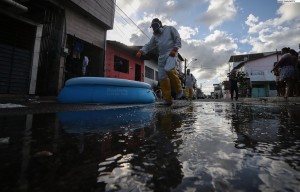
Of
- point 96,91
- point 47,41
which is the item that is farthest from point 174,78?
point 47,41

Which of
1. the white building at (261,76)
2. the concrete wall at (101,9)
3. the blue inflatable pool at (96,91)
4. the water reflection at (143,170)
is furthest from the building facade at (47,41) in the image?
the white building at (261,76)

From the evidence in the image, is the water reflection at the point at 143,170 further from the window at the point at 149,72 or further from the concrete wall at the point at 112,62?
the window at the point at 149,72

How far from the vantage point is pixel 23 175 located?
1.64 feet

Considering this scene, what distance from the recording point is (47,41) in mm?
9617

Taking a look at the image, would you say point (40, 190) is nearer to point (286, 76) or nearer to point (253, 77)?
point (286, 76)

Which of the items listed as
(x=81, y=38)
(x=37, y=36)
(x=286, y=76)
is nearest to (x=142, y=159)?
(x=286, y=76)

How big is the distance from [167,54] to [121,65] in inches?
484

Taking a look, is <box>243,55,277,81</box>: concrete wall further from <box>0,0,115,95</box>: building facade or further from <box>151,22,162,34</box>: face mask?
<box>151,22,162,34</box>: face mask

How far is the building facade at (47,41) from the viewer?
7.91 metres

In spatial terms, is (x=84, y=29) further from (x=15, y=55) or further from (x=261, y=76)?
(x=261, y=76)

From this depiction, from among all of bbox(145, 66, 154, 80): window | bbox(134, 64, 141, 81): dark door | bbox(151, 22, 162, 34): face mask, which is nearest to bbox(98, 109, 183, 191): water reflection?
bbox(151, 22, 162, 34): face mask

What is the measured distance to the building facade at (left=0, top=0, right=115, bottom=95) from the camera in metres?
7.91

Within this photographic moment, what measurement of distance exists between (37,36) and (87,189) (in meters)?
9.82

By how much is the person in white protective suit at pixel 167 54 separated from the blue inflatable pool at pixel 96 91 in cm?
86
